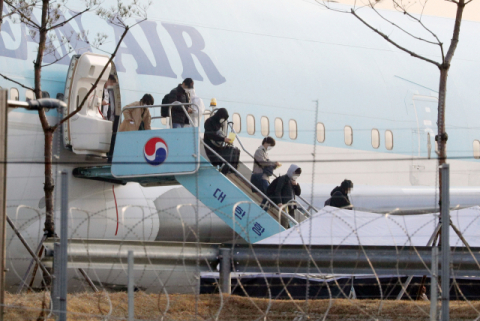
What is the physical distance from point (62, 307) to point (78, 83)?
509cm

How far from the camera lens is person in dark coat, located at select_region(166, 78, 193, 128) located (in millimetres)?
10609

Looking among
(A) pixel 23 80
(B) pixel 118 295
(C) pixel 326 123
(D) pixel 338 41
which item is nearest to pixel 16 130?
(A) pixel 23 80

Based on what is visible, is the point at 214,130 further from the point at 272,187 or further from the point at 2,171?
the point at 2,171

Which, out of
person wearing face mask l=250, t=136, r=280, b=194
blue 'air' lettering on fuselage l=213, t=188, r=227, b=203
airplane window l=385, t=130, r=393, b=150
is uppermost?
airplane window l=385, t=130, r=393, b=150

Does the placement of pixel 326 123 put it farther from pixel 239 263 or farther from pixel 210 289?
pixel 239 263

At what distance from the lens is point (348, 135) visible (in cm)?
1430

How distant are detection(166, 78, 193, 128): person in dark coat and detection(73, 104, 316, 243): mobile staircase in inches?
14.6

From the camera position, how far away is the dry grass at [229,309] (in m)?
7.10

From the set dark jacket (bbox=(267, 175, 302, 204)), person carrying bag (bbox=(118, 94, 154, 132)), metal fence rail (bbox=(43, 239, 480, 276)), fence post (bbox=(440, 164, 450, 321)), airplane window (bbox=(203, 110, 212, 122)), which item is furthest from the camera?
airplane window (bbox=(203, 110, 212, 122))

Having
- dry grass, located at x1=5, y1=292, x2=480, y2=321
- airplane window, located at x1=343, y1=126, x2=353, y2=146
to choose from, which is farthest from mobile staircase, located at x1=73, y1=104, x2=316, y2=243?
airplane window, located at x1=343, y1=126, x2=353, y2=146

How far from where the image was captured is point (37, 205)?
10.1 meters

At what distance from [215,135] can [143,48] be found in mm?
1959

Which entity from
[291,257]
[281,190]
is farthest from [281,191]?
[291,257]

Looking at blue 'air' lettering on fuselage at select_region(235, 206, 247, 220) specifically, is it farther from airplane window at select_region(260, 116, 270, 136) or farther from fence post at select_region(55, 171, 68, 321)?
fence post at select_region(55, 171, 68, 321)
